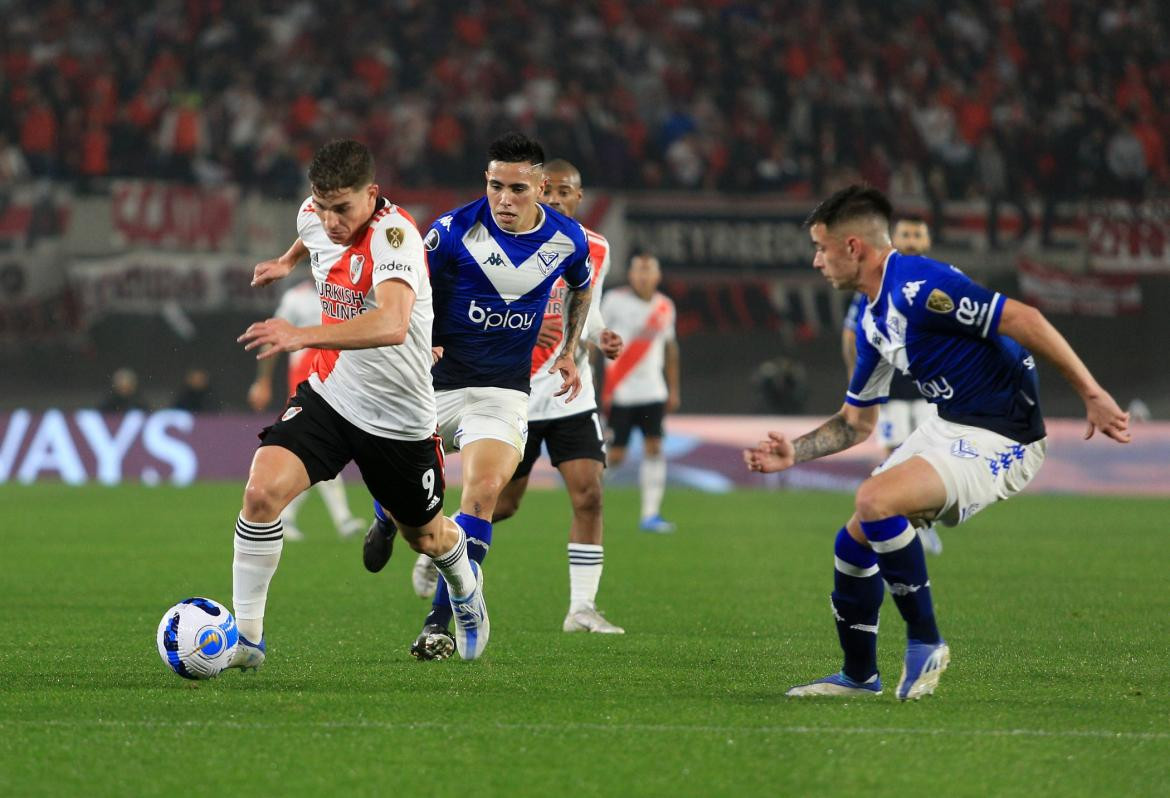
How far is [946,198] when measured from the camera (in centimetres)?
2203

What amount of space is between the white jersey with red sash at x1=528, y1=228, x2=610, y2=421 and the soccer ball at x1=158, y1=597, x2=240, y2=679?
2.57m

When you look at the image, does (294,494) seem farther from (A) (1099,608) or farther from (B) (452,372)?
(A) (1099,608)

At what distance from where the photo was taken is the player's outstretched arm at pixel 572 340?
Answer: 786cm

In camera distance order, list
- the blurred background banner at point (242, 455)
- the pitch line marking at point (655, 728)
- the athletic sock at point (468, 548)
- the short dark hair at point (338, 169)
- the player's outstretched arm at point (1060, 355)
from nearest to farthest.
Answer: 1. the pitch line marking at point (655, 728)
2. the player's outstretched arm at point (1060, 355)
3. the short dark hair at point (338, 169)
4. the athletic sock at point (468, 548)
5. the blurred background banner at point (242, 455)

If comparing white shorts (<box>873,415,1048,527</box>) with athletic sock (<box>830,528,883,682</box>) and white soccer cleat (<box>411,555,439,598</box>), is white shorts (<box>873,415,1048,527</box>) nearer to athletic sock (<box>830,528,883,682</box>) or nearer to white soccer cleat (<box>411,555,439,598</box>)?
athletic sock (<box>830,528,883,682</box>)

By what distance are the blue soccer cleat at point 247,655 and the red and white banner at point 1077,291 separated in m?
16.4

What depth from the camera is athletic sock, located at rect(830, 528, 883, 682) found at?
578cm

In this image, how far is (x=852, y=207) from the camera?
5.79 metres

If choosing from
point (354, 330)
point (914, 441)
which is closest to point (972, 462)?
point (914, 441)

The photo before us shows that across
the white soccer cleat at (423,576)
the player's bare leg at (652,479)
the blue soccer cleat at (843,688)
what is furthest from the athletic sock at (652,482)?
the blue soccer cleat at (843,688)

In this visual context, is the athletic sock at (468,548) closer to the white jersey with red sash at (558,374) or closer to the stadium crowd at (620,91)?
the white jersey with red sash at (558,374)

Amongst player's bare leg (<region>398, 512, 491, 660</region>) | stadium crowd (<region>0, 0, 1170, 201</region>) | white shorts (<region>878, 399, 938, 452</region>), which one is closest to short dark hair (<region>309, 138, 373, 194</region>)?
player's bare leg (<region>398, 512, 491, 660</region>)

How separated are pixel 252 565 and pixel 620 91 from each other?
62.6ft

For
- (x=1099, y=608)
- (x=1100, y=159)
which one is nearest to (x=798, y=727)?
(x=1099, y=608)
